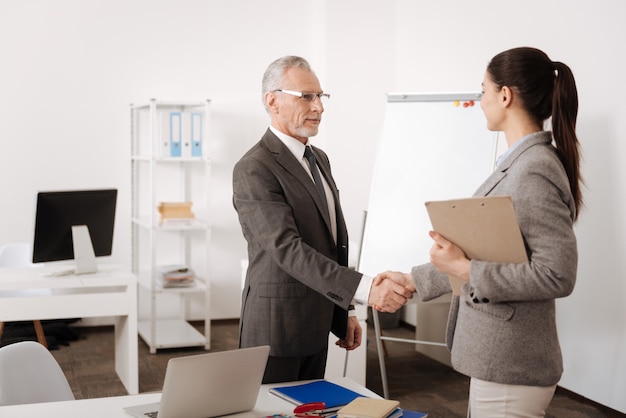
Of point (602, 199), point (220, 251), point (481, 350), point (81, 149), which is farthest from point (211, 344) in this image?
point (481, 350)

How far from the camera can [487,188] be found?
1914mm

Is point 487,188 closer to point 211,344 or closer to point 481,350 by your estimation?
point 481,350

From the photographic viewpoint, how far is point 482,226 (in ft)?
5.65

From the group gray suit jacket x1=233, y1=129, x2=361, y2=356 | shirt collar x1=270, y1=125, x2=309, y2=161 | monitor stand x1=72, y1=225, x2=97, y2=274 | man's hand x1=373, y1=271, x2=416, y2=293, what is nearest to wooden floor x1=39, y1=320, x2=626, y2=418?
monitor stand x1=72, y1=225, x2=97, y2=274

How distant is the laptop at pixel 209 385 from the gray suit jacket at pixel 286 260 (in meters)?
0.47

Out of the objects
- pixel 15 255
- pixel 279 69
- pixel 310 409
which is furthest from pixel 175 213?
pixel 310 409

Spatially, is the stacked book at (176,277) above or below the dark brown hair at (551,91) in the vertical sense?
below

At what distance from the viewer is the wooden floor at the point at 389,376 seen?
418 centimetres

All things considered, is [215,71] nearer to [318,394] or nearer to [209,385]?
[318,394]

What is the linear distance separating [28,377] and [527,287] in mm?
1419

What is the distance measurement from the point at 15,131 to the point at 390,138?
3.05 metres

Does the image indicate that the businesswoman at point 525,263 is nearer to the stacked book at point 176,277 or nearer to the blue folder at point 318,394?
the blue folder at point 318,394

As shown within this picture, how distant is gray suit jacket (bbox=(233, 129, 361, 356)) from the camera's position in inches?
89.9

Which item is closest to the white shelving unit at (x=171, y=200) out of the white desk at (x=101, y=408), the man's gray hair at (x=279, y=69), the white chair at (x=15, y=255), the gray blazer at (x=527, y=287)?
the white chair at (x=15, y=255)
